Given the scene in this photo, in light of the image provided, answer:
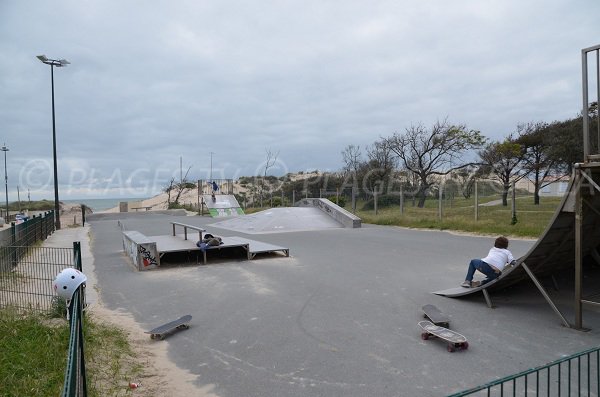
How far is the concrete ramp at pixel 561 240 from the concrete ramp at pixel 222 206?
31750mm

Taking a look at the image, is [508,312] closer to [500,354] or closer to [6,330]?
[500,354]

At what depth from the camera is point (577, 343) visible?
5004 millimetres

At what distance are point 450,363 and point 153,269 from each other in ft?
26.5

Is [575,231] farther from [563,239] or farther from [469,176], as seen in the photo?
[469,176]

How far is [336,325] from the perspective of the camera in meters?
5.74

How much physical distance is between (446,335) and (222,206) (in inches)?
1427

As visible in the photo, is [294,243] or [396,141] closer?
[294,243]

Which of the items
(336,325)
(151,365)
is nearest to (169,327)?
(151,365)

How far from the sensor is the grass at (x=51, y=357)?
12.6 ft

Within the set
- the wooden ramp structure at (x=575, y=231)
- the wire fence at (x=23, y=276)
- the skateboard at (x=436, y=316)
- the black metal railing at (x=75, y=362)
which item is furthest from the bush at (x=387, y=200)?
the black metal railing at (x=75, y=362)

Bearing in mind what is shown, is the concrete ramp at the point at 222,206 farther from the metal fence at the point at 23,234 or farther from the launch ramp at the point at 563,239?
the launch ramp at the point at 563,239

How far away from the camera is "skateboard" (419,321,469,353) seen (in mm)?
4773

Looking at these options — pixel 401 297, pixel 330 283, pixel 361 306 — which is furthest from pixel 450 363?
pixel 330 283

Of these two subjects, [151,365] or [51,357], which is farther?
[151,365]
